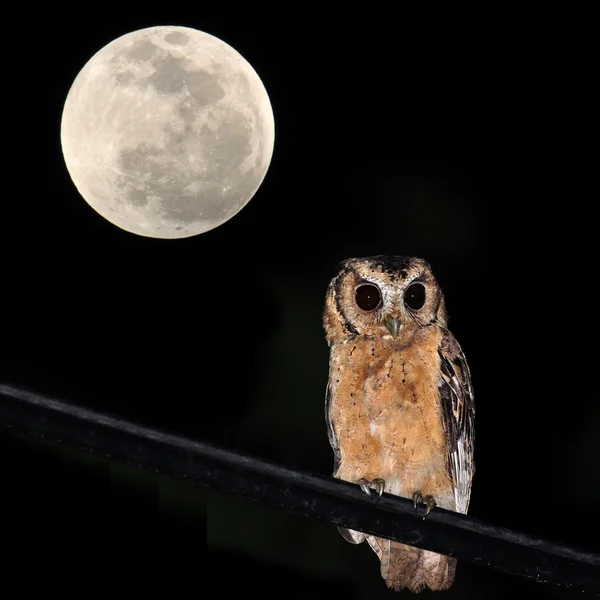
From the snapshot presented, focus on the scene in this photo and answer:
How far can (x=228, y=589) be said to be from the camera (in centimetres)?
1056

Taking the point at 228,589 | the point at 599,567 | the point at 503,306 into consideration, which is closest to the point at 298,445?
the point at 228,589

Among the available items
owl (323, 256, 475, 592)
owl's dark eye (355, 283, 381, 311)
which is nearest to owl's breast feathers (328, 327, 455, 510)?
owl (323, 256, 475, 592)

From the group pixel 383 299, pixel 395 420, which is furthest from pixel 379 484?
pixel 383 299

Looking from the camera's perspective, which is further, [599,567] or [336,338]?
[336,338]

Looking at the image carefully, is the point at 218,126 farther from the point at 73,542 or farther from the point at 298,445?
the point at 73,542

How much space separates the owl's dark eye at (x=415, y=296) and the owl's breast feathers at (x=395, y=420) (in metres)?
0.23

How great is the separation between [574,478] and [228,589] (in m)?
3.51

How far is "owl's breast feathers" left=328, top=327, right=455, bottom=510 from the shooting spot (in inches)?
176

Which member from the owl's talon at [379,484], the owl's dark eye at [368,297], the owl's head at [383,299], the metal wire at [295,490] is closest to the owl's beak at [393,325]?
the owl's head at [383,299]

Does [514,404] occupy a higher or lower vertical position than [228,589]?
higher

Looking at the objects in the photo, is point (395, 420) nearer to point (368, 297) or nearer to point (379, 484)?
point (379, 484)

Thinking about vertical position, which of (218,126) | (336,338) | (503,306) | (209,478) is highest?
(503,306)

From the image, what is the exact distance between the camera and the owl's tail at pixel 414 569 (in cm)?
480

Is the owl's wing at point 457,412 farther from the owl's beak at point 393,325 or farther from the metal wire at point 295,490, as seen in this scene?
the metal wire at point 295,490
